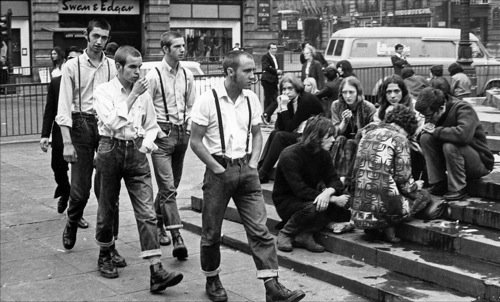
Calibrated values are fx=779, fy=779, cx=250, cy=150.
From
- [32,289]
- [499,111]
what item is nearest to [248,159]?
[32,289]

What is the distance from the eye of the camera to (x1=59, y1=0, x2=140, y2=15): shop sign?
114 feet

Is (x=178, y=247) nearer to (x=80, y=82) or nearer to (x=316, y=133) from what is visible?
(x=316, y=133)

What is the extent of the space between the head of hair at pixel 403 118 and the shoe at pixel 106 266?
2.78 metres

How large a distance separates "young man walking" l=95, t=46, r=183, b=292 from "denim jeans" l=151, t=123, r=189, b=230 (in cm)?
55

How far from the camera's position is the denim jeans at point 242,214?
232 inches

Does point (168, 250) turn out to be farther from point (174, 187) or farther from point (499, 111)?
point (499, 111)

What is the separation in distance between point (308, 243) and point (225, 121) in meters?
1.78

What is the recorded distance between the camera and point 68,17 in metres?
35.1

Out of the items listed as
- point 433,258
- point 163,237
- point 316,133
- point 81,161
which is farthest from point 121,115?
point 433,258

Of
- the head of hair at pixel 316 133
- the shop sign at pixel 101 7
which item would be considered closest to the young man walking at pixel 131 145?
the head of hair at pixel 316 133

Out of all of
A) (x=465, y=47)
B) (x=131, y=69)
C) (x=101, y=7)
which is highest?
(x=101, y=7)

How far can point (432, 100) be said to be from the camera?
7348 millimetres

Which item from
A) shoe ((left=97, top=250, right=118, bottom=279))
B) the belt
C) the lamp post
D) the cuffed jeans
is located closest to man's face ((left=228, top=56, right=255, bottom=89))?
the belt

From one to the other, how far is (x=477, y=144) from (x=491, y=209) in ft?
2.36
